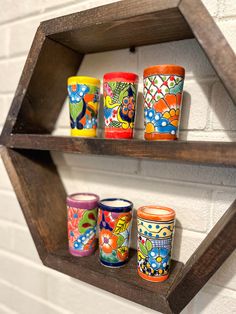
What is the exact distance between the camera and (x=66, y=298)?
74 cm

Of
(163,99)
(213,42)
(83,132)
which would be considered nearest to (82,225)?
(83,132)

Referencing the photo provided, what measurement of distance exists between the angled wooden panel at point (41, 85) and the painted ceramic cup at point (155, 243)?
33 cm

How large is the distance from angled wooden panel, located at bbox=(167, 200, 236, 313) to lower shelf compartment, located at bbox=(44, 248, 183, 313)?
0.03 m

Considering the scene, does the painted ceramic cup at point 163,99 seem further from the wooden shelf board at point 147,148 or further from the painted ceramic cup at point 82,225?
the painted ceramic cup at point 82,225

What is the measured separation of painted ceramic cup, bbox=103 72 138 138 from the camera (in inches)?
19.6

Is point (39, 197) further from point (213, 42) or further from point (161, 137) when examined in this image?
point (213, 42)

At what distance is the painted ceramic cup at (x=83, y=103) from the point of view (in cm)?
54

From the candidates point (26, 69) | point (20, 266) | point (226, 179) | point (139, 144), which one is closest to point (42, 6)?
point (26, 69)

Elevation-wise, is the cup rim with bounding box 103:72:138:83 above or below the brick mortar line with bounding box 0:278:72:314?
above

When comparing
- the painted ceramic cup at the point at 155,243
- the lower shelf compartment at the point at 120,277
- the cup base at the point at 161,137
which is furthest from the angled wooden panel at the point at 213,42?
the lower shelf compartment at the point at 120,277

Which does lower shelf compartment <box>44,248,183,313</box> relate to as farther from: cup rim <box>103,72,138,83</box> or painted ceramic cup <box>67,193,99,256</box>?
cup rim <box>103,72,138,83</box>

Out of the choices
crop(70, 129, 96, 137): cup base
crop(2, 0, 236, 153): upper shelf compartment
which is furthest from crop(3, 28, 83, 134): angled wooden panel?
crop(70, 129, 96, 137): cup base

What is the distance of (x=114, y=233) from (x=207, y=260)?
0.58ft

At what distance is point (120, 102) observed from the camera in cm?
50
